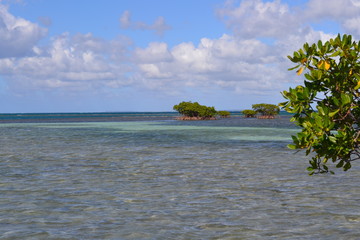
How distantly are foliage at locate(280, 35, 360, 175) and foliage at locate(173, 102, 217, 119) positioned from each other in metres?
111

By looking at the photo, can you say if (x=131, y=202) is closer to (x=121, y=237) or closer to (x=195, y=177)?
(x=121, y=237)

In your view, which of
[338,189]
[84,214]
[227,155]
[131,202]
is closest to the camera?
[84,214]

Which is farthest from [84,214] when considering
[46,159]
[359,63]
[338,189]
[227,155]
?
[227,155]

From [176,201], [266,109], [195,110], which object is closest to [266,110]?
[266,109]

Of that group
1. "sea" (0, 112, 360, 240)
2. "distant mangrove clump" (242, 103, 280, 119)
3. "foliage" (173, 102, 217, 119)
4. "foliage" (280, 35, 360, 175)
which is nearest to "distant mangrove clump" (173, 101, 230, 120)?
"foliage" (173, 102, 217, 119)

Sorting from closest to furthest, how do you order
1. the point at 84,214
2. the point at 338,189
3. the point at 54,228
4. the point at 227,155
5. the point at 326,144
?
the point at 326,144
the point at 54,228
the point at 84,214
the point at 338,189
the point at 227,155

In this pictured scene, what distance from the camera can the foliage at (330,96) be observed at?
689 centimetres

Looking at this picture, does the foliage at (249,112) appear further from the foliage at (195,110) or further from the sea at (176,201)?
the sea at (176,201)

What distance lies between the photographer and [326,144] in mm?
7008

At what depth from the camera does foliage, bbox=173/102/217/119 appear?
118812 millimetres

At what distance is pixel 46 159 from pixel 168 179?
10.1m

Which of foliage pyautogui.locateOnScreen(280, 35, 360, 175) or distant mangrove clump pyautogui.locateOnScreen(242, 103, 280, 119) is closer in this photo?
foliage pyautogui.locateOnScreen(280, 35, 360, 175)

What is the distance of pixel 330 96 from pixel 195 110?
366 ft

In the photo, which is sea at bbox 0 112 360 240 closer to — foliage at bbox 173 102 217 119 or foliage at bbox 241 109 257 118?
foliage at bbox 173 102 217 119
